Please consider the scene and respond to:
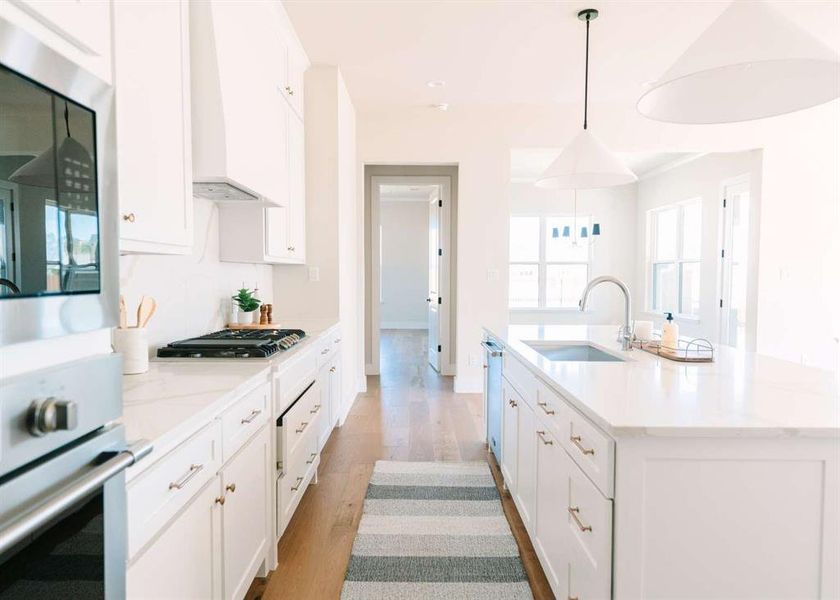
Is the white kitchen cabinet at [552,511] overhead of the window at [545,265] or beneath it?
beneath

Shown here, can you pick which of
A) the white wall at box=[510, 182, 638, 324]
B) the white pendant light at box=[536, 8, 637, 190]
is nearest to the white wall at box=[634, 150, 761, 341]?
the white wall at box=[510, 182, 638, 324]

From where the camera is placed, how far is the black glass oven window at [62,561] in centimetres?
66

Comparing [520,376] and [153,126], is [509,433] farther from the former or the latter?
[153,126]

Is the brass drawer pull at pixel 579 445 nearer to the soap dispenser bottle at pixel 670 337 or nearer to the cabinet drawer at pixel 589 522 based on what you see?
the cabinet drawer at pixel 589 522

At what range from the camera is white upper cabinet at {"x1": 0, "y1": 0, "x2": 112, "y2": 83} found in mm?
789

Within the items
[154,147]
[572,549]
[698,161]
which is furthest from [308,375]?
[698,161]

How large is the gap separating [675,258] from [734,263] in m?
1.20

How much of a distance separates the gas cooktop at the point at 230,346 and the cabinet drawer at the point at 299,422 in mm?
264

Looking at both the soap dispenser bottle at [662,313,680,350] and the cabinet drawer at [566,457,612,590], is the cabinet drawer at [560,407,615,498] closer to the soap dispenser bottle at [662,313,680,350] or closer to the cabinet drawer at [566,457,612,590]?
the cabinet drawer at [566,457,612,590]

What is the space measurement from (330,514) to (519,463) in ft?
3.16

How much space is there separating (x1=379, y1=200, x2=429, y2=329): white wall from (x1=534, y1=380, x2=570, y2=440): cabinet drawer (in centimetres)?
810

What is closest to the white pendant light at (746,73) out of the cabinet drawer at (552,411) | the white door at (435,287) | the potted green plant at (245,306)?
the cabinet drawer at (552,411)

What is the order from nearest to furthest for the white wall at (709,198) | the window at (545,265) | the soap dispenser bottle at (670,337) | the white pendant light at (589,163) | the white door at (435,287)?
the soap dispenser bottle at (670,337) → the white pendant light at (589,163) → the white wall at (709,198) → the white door at (435,287) → the window at (545,265)

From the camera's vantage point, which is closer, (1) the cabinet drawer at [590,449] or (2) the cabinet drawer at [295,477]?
(1) the cabinet drawer at [590,449]
